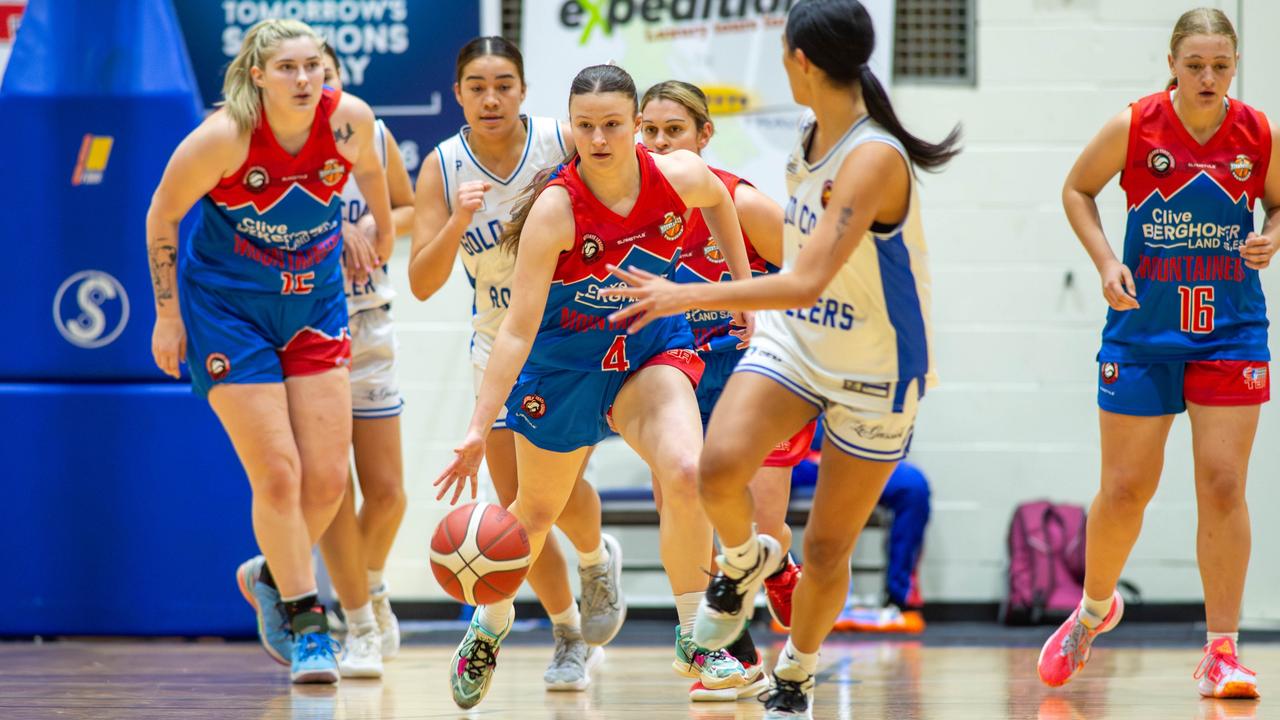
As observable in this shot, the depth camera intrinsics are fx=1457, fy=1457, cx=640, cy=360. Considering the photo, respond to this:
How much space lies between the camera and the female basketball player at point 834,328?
3135mm

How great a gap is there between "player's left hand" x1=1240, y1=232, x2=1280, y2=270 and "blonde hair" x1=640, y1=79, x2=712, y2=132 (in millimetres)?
1631

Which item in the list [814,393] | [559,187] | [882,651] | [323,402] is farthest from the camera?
[882,651]

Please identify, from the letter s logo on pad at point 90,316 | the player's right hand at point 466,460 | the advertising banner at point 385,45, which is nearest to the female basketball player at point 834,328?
the player's right hand at point 466,460

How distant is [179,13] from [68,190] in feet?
4.83

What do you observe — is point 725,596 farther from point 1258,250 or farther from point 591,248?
point 1258,250

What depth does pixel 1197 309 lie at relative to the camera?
13.8ft

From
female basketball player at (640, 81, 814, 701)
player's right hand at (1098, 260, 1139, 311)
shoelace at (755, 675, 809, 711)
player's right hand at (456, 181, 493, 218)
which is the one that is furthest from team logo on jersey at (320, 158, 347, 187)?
player's right hand at (1098, 260, 1139, 311)

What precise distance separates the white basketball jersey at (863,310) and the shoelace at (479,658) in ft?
4.26

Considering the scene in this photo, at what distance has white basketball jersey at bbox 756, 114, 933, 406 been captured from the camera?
10.6 feet

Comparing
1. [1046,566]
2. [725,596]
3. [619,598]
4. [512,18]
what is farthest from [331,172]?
[1046,566]

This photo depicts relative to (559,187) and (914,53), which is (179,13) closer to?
(914,53)

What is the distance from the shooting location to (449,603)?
723 centimetres

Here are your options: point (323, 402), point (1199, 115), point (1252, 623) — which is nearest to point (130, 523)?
point (323, 402)

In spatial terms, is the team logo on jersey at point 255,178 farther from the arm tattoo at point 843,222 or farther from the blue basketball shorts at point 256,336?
the arm tattoo at point 843,222
